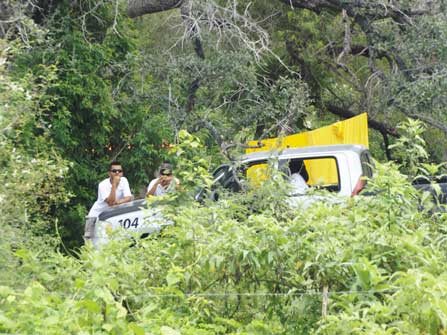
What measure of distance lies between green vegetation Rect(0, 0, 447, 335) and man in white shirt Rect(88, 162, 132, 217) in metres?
0.83

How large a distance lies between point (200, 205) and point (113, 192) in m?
4.60

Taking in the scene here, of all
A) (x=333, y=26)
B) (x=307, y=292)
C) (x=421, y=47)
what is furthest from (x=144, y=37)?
(x=307, y=292)

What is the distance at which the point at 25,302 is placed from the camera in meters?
5.17

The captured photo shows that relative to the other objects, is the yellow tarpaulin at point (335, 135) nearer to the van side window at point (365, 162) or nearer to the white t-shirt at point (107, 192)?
the white t-shirt at point (107, 192)

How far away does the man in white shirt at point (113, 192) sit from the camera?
11.9 m

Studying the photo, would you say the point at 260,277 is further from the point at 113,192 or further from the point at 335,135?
the point at 335,135

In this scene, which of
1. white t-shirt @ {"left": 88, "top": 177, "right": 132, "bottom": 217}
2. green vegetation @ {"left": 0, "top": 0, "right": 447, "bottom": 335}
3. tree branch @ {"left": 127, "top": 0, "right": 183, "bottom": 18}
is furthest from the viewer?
tree branch @ {"left": 127, "top": 0, "right": 183, "bottom": 18}

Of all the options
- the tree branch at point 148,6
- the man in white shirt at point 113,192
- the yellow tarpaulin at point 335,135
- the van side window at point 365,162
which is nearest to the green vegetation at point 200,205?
the tree branch at point 148,6

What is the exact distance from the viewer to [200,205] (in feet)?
24.7

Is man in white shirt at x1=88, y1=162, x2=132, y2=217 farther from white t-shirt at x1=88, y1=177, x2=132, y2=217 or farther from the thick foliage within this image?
the thick foliage

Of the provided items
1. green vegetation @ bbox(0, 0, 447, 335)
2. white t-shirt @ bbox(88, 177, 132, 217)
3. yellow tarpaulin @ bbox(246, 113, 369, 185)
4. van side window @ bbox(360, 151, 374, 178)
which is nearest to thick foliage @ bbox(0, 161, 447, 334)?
green vegetation @ bbox(0, 0, 447, 335)

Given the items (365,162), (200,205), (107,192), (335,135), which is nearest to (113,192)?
(107,192)

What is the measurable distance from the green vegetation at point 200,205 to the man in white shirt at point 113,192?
0.83 meters

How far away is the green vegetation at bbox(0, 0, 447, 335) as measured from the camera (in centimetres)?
552
